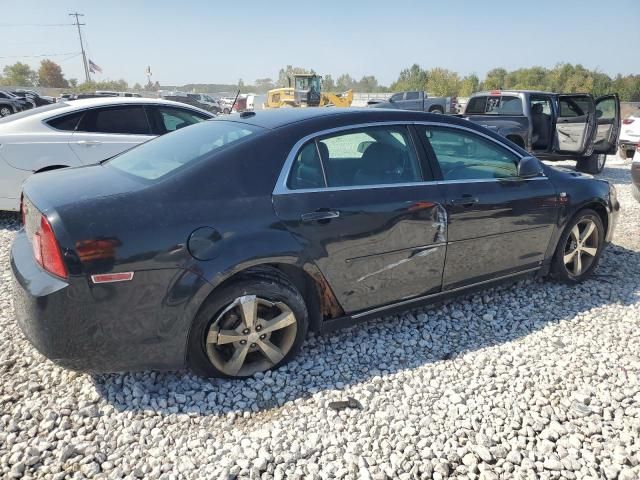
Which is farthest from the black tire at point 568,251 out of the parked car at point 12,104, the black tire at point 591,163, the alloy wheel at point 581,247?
the parked car at point 12,104

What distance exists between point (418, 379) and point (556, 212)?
1971 mm

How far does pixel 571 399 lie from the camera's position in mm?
2592

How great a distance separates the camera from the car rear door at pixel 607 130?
9.34m

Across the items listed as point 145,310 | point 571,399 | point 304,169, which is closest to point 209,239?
point 145,310

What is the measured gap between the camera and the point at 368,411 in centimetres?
246

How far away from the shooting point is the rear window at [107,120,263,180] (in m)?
2.62

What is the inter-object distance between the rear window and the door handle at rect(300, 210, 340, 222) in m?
0.59

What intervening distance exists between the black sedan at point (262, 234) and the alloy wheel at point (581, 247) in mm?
518

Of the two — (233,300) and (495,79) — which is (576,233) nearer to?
(233,300)

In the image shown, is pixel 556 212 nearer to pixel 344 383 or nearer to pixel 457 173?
pixel 457 173

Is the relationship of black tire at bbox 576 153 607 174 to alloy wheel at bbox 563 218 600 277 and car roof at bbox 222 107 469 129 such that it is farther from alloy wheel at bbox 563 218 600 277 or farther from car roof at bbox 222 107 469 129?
car roof at bbox 222 107 469 129

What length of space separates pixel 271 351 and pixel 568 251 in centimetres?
A: 287

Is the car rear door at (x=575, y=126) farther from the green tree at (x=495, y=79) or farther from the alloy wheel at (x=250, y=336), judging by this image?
the green tree at (x=495, y=79)

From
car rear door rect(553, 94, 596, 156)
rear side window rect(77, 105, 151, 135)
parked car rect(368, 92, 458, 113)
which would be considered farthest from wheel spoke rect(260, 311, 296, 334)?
parked car rect(368, 92, 458, 113)
